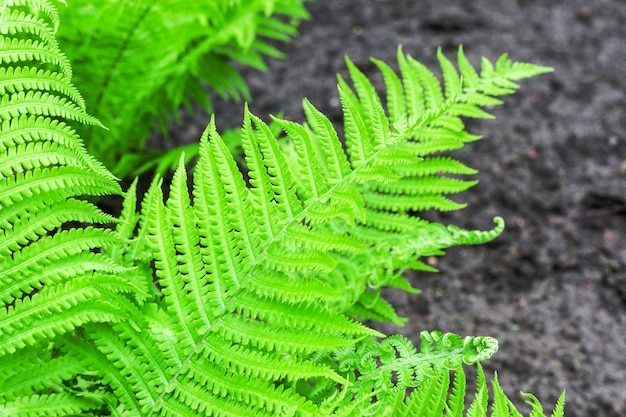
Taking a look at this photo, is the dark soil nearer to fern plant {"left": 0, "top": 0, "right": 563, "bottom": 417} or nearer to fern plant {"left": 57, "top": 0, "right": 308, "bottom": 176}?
fern plant {"left": 57, "top": 0, "right": 308, "bottom": 176}

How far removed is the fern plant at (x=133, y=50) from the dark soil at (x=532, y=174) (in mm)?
687

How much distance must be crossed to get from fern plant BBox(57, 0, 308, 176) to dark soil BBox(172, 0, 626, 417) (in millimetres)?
687

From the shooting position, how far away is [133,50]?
1.75 metres

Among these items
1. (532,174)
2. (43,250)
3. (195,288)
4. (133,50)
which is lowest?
(532,174)

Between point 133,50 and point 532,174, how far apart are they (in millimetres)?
1554

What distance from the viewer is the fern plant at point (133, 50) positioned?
1.67 m

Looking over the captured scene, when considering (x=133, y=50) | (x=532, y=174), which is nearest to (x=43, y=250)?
(x=133, y=50)

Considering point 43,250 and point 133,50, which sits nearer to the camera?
point 43,250

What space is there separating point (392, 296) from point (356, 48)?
53.8 inches

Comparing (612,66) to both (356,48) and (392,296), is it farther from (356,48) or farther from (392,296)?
(392,296)

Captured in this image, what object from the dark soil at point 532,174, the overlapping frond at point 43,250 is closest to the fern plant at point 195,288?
the overlapping frond at point 43,250

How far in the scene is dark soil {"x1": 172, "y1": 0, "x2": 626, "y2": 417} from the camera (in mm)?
1959

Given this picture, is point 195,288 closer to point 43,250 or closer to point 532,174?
point 43,250

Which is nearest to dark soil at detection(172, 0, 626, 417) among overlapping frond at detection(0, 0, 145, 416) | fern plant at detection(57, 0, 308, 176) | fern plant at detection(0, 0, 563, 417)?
fern plant at detection(57, 0, 308, 176)
